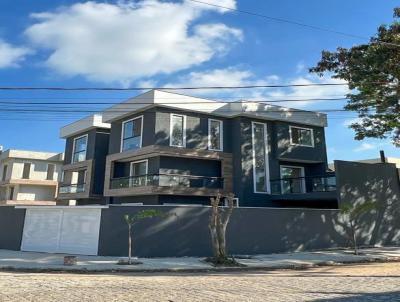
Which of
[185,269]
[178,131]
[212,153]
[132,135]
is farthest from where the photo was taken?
[132,135]

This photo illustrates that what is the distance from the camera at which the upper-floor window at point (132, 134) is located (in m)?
26.1

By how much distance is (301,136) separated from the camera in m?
28.8

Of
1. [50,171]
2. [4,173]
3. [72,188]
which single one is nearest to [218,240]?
[72,188]

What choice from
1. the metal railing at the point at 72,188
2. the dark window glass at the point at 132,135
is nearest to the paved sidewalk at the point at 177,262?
the dark window glass at the point at 132,135

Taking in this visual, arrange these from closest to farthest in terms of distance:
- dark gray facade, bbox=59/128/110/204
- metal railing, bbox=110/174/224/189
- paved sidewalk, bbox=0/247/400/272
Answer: paved sidewalk, bbox=0/247/400/272 → metal railing, bbox=110/174/224/189 → dark gray facade, bbox=59/128/110/204

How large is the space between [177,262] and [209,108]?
13.5 m

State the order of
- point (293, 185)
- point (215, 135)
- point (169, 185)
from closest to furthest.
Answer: point (169, 185), point (293, 185), point (215, 135)

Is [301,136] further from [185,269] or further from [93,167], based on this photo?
[185,269]

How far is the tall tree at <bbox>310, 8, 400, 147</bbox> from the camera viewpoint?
16.6 meters

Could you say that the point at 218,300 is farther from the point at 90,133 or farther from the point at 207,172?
the point at 90,133

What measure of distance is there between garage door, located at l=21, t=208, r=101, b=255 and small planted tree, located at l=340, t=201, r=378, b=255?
12081mm

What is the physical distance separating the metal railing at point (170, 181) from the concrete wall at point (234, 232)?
22.6 ft

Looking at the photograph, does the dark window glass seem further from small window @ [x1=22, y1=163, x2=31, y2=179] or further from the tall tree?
small window @ [x1=22, y1=163, x2=31, y2=179]

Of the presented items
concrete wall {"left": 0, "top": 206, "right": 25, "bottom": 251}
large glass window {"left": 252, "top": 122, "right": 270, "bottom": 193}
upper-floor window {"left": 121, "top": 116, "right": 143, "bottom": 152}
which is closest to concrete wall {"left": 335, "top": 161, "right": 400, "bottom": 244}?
large glass window {"left": 252, "top": 122, "right": 270, "bottom": 193}
